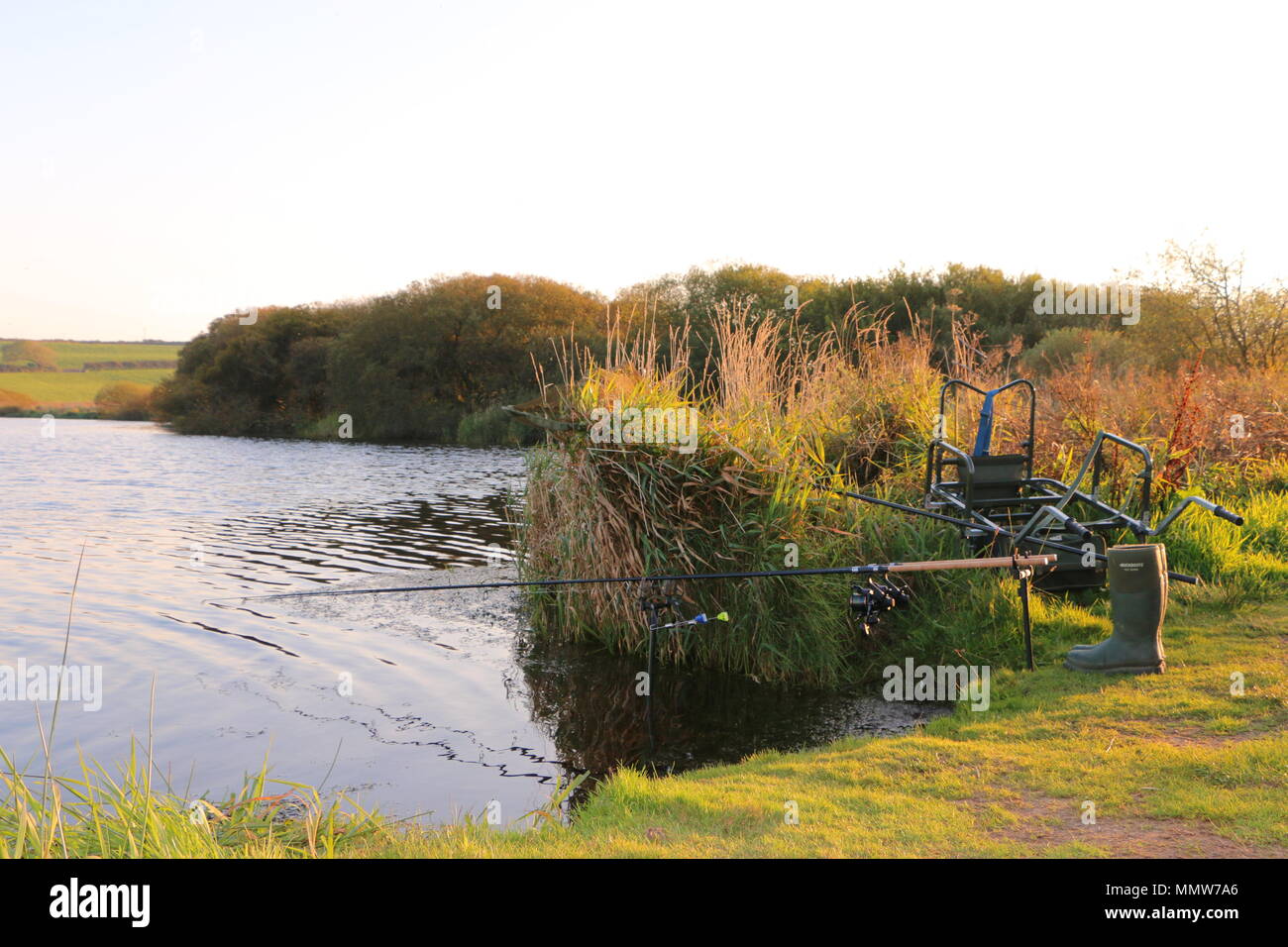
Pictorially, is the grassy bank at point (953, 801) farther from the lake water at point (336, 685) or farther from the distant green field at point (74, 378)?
the distant green field at point (74, 378)

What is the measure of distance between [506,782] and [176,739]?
2756 mm

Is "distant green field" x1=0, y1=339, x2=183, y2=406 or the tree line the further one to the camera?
"distant green field" x1=0, y1=339, x2=183, y2=406

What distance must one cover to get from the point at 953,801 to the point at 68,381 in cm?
9218

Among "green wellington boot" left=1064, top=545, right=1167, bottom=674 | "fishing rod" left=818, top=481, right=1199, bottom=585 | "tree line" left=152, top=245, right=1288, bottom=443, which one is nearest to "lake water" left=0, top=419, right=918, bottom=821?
"green wellington boot" left=1064, top=545, right=1167, bottom=674

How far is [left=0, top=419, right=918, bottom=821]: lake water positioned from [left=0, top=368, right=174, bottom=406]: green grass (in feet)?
219

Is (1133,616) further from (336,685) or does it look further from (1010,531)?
(336,685)

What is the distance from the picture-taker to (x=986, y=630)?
315 inches

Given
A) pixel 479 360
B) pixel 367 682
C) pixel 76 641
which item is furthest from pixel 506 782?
pixel 479 360

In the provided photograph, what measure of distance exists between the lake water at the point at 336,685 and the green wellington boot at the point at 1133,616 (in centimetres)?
147

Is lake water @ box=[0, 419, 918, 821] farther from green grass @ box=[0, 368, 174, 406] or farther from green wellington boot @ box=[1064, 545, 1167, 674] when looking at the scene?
green grass @ box=[0, 368, 174, 406]

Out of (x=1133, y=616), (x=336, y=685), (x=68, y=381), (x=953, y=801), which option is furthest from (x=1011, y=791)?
(x=68, y=381)

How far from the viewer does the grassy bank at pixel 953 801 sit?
3943 millimetres

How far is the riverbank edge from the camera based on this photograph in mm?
4039

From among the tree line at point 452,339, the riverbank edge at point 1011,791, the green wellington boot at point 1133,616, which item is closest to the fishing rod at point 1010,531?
the green wellington boot at point 1133,616
